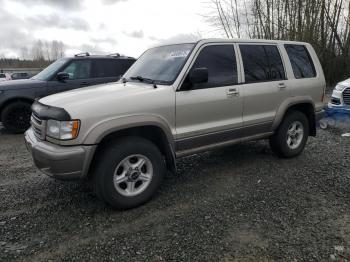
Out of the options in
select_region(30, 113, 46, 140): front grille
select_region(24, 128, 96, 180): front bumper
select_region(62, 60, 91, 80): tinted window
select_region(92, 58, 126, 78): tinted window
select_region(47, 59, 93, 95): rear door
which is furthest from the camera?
select_region(92, 58, 126, 78): tinted window

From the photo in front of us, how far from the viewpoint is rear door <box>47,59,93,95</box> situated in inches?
306

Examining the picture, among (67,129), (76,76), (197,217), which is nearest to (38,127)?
(67,129)

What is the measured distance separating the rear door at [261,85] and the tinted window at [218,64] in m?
0.19

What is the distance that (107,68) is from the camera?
8414mm

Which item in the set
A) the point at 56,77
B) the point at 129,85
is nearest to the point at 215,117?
the point at 129,85

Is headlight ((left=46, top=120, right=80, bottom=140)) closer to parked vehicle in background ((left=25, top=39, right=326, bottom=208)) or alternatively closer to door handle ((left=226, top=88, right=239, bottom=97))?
parked vehicle in background ((left=25, top=39, right=326, bottom=208))

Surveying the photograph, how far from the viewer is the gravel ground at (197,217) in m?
2.89

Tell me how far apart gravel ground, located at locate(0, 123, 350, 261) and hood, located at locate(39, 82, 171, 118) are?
3.77ft

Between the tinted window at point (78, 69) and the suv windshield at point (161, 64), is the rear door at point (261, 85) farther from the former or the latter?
the tinted window at point (78, 69)

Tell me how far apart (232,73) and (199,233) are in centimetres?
222

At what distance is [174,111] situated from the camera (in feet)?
12.5

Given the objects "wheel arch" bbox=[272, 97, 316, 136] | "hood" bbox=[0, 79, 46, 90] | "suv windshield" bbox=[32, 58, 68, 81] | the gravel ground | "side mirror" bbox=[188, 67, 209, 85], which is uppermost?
"suv windshield" bbox=[32, 58, 68, 81]

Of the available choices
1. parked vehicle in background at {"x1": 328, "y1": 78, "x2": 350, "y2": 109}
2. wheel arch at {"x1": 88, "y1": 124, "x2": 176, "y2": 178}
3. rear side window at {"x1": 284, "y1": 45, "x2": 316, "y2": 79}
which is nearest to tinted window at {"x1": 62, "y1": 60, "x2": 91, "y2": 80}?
wheel arch at {"x1": 88, "y1": 124, "x2": 176, "y2": 178}

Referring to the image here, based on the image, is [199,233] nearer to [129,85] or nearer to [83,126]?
[83,126]
